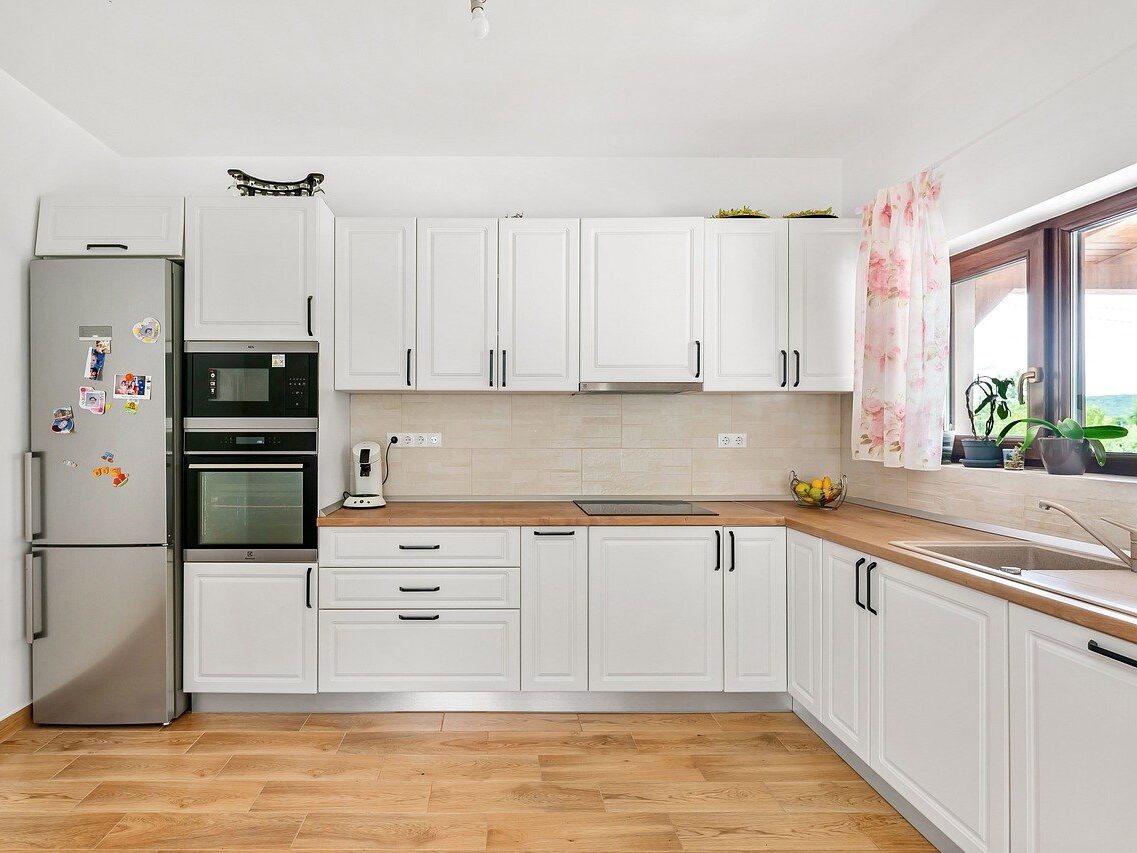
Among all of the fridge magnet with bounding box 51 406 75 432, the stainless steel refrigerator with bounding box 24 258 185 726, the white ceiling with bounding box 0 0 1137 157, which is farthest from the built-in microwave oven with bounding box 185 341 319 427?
the white ceiling with bounding box 0 0 1137 157

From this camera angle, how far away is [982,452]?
2.66 m

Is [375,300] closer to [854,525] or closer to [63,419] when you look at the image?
[63,419]

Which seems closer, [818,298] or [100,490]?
[100,490]

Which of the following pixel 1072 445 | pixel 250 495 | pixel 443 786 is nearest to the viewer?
pixel 1072 445

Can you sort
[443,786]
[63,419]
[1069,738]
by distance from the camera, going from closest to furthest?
[1069,738]
[443,786]
[63,419]

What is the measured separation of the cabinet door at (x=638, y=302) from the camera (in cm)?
321

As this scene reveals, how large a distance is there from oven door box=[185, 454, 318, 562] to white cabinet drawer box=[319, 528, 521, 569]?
0.16 metres

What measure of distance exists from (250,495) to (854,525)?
2536 mm

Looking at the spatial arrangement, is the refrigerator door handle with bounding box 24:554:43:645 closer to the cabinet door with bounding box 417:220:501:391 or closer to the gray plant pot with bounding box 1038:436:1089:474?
the cabinet door with bounding box 417:220:501:391

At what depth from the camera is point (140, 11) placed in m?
2.29

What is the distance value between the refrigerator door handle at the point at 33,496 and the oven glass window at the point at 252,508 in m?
0.61

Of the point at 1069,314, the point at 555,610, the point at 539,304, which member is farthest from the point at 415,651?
the point at 1069,314

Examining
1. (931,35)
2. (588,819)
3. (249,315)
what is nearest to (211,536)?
(249,315)

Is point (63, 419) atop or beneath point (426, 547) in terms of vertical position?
atop
